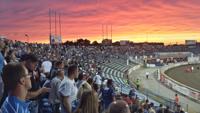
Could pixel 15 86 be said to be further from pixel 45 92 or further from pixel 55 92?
pixel 55 92

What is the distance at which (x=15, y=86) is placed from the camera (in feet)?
12.2

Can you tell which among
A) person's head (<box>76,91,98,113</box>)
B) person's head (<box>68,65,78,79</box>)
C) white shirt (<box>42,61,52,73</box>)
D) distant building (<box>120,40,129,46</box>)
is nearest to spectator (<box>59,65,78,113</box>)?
person's head (<box>68,65,78,79</box>)

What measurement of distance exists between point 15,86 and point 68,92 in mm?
2865

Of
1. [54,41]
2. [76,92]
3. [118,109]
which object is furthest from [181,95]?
[118,109]

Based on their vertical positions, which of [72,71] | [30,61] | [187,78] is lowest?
[187,78]

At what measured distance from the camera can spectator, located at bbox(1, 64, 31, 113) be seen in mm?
3697

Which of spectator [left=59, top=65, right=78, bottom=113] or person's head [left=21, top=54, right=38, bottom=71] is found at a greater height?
person's head [left=21, top=54, right=38, bottom=71]

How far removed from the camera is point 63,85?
6703 mm

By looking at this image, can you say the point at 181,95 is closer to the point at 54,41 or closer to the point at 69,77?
the point at 54,41

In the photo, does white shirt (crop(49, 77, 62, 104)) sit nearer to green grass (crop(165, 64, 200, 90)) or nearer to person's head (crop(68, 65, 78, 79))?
person's head (crop(68, 65, 78, 79))

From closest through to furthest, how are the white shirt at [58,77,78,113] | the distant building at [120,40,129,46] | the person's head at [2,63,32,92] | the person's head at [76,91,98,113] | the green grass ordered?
the person's head at [2,63,32,92] < the person's head at [76,91,98,113] < the white shirt at [58,77,78,113] < the green grass < the distant building at [120,40,129,46]

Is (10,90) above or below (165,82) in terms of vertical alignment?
above

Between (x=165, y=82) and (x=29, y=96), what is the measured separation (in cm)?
4731

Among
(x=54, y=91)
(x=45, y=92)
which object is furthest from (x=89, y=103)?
(x=54, y=91)
